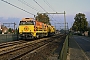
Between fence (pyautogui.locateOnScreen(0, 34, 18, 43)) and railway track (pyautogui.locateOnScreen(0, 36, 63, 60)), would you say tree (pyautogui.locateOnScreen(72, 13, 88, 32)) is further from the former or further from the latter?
railway track (pyautogui.locateOnScreen(0, 36, 63, 60))

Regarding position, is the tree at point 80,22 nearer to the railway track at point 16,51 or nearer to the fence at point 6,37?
the fence at point 6,37

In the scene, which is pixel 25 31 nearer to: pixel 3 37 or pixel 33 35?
pixel 33 35

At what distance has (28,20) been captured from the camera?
3325cm

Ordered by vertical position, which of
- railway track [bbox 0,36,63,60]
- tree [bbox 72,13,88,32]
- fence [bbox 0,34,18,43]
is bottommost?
railway track [bbox 0,36,63,60]

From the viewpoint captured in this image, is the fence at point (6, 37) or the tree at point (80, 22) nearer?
the fence at point (6, 37)

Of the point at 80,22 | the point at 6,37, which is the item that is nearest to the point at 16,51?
the point at 6,37

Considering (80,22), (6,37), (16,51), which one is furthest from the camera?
(80,22)

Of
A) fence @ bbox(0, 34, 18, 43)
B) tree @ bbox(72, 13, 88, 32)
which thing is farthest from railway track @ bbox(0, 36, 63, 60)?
tree @ bbox(72, 13, 88, 32)

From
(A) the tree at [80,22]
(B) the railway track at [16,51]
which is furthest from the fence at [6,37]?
(A) the tree at [80,22]

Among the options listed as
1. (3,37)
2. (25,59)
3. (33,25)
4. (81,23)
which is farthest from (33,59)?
(81,23)

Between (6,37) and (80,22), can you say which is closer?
(6,37)

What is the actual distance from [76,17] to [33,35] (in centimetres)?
7759

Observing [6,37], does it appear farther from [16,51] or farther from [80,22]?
[80,22]

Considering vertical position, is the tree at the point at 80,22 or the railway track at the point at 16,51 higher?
the tree at the point at 80,22
